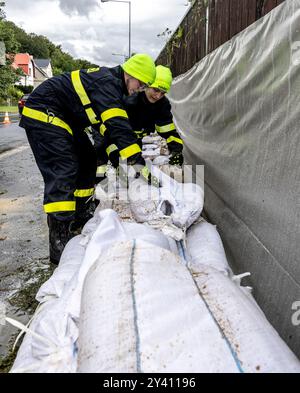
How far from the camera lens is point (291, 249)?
1.68 metres

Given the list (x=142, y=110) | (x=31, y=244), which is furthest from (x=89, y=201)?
(x=142, y=110)

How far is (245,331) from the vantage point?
3.88 feet

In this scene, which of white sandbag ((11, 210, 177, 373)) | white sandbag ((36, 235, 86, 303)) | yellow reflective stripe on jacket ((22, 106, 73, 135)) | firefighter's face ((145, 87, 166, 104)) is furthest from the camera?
firefighter's face ((145, 87, 166, 104))

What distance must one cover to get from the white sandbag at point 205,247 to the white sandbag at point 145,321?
0.55 meters

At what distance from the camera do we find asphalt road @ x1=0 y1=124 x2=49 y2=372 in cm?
248

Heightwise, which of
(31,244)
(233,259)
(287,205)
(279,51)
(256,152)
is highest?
(279,51)

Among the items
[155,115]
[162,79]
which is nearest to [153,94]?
[162,79]

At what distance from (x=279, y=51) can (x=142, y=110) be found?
243 centimetres

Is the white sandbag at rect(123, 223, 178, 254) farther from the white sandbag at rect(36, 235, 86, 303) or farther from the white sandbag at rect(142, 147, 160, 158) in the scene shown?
the white sandbag at rect(142, 147, 160, 158)

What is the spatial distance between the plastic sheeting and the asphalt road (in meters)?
1.34

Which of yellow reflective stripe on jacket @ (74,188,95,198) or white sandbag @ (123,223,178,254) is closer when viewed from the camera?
white sandbag @ (123,223,178,254)

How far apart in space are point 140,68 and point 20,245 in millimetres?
1806

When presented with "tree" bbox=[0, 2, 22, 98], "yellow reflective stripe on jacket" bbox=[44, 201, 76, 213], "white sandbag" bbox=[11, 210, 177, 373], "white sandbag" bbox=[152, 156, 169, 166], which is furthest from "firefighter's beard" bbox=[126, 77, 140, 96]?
"tree" bbox=[0, 2, 22, 98]
